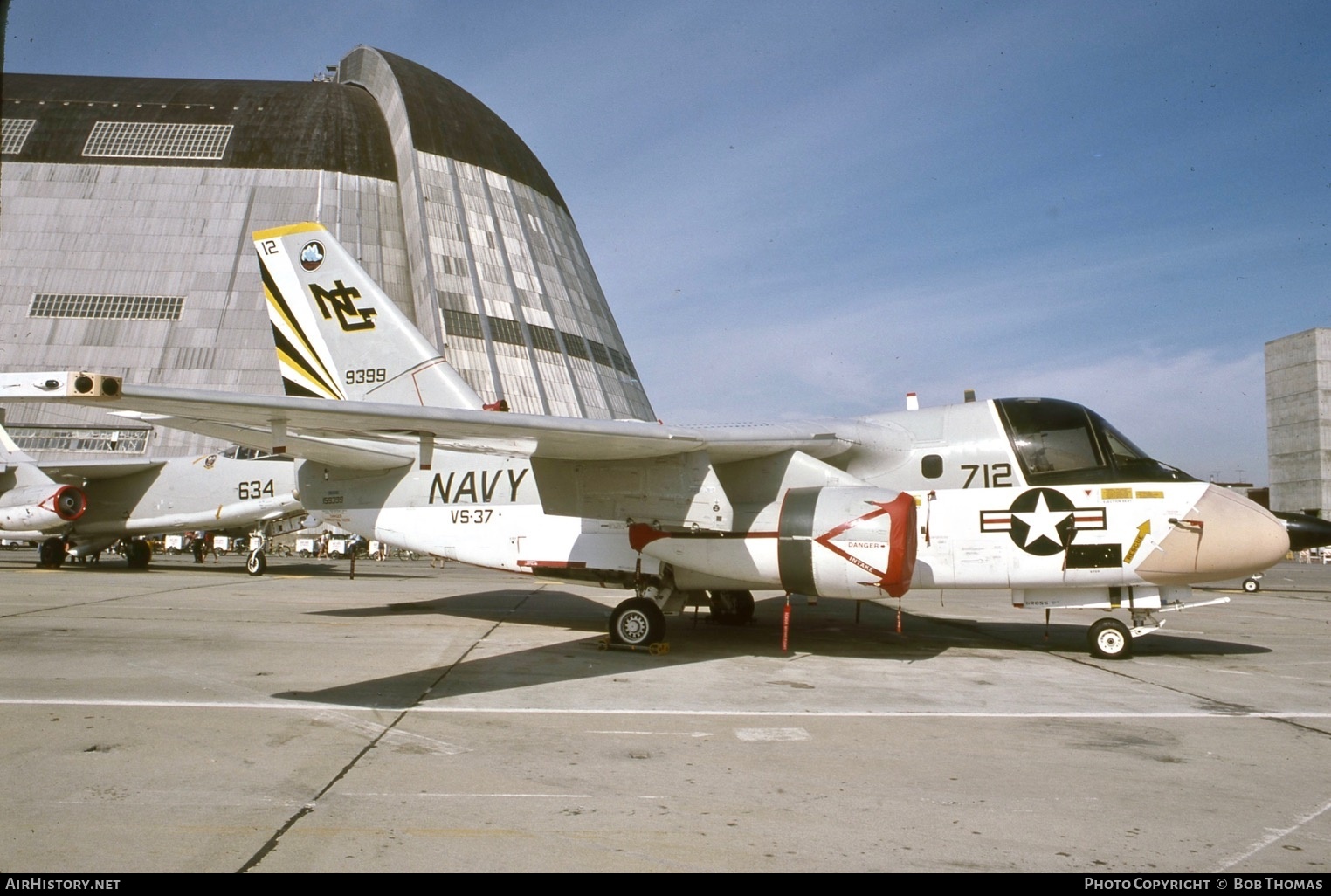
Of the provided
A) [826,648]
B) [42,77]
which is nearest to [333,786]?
[826,648]

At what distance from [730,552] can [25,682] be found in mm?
7247

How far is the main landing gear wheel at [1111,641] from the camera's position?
10.8 metres

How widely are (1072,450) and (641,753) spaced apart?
24.6 feet

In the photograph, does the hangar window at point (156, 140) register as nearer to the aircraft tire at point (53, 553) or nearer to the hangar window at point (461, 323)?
the hangar window at point (461, 323)

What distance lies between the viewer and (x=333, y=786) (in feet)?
16.7

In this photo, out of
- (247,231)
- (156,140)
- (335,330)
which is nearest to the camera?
(335,330)

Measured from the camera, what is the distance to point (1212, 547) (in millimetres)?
10180

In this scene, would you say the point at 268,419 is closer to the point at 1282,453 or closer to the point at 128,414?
the point at 128,414

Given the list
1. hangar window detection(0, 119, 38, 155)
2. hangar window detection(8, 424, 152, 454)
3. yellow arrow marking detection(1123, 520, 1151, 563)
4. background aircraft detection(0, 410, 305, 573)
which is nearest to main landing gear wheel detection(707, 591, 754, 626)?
yellow arrow marking detection(1123, 520, 1151, 563)

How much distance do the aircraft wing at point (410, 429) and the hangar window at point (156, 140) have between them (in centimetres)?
4569

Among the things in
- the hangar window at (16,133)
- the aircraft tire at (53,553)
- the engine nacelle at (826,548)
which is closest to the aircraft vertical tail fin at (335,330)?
the engine nacelle at (826,548)

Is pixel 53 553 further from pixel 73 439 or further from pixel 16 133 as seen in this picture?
pixel 16 133

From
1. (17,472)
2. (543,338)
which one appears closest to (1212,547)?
(17,472)

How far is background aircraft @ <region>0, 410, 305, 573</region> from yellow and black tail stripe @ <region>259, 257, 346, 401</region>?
25.8 ft
